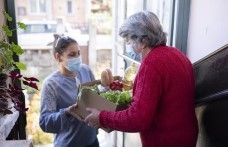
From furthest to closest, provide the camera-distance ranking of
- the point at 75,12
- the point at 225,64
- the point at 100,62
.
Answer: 1. the point at 75,12
2. the point at 100,62
3. the point at 225,64

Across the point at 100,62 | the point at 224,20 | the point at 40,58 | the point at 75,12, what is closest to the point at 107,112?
the point at 224,20

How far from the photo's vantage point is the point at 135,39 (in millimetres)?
1087

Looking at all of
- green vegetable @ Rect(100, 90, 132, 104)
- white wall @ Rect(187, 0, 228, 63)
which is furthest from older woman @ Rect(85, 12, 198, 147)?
white wall @ Rect(187, 0, 228, 63)

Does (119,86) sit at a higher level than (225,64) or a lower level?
lower

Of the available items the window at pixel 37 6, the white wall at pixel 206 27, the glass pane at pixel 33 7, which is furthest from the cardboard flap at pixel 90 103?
the glass pane at pixel 33 7

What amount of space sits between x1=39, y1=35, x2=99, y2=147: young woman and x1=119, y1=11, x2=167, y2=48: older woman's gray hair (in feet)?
1.63

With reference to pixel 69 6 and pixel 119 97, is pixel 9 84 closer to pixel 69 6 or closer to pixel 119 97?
pixel 119 97

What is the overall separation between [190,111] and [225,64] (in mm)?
253

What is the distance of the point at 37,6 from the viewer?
6793 mm

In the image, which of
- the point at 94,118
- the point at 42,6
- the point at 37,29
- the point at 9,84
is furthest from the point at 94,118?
the point at 42,6

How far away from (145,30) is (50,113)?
72 centimetres

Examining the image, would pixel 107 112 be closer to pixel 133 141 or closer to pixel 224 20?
pixel 224 20

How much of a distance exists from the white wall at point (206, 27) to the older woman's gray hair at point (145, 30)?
1.08ft

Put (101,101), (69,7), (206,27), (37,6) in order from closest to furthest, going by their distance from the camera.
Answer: (101,101)
(206,27)
(37,6)
(69,7)
